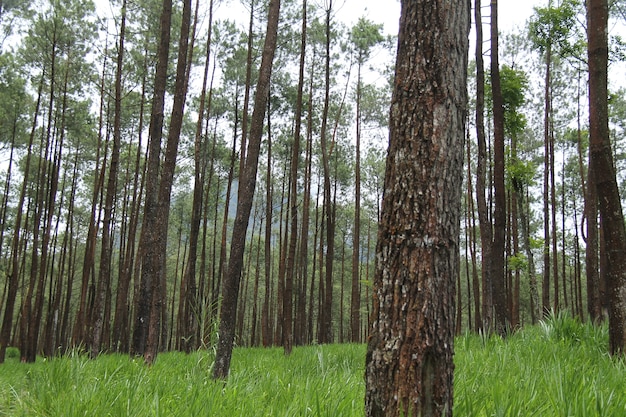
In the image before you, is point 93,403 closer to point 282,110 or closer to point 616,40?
point 616,40

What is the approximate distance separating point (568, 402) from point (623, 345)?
2.59 meters

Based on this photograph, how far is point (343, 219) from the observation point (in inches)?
1140

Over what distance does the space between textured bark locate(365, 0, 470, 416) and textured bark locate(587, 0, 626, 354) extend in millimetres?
3244

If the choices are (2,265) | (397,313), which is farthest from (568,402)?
(2,265)

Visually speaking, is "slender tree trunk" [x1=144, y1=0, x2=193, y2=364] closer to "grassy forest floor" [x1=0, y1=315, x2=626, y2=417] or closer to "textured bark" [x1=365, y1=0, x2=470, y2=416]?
"grassy forest floor" [x1=0, y1=315, x2=626, y2=417]

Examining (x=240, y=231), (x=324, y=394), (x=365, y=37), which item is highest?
(x=365, y=37)

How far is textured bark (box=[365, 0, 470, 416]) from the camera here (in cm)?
182

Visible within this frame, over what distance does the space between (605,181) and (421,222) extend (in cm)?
355

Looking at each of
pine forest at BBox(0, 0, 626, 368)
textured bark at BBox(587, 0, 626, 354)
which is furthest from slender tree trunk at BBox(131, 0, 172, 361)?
textured bark at BBox(587, 0, 626, 354)

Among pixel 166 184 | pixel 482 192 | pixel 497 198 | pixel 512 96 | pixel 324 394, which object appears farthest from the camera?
pixel 512 96

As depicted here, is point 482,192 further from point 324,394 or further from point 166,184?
point 324,394

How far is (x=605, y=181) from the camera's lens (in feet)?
14.6

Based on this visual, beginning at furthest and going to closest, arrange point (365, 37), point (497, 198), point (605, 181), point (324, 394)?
point (365, 37)
point (497, 198)
point (605, 181)
point (324, 394)

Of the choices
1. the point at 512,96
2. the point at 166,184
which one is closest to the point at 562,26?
the point at 512,96
